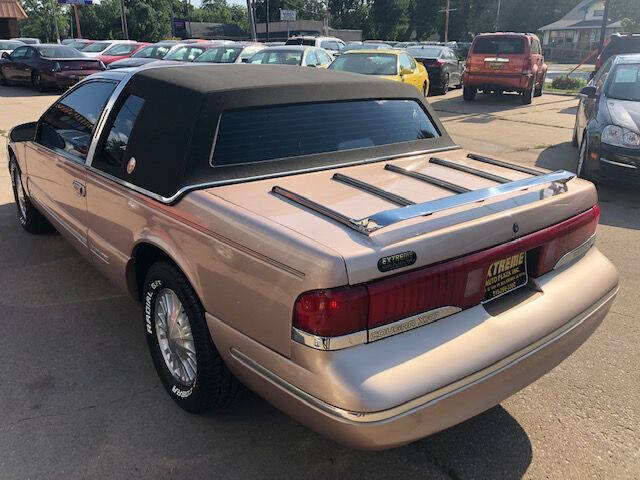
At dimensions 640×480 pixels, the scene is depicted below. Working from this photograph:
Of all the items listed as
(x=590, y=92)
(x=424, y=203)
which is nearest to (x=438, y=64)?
(x=590, y=92)

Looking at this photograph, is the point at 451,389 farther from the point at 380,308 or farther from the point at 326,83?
the point at 326,83

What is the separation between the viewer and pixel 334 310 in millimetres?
1962

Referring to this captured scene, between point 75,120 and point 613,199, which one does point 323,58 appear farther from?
point 75,120

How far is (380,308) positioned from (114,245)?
1.88 meters

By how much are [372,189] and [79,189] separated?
2.07 m

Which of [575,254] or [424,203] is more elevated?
[424,203]

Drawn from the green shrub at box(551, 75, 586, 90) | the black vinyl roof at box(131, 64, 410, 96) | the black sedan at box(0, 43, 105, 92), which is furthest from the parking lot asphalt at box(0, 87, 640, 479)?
the green shrub at box(551, 75, 586, 90)

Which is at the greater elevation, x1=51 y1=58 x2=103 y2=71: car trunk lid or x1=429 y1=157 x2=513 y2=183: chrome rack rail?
x1=51 y1=58 x2=103 y2=71: car trunk lid

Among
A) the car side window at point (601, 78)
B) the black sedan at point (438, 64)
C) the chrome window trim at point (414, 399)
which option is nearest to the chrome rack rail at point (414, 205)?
the chrome window trim at point (414, 399)

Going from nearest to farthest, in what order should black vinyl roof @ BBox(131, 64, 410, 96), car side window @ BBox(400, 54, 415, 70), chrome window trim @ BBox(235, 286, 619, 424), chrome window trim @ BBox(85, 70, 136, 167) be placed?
chrome window trim @ BBox(235, 286, 619, 424), black vinyl roof @ BBox(131, 64, 410, 96), chrome window trim @ BBox(85, 70, 136, 167), car side window @ BBox(400, 54, 415, 70)

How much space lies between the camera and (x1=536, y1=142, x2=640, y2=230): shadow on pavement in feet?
19.8

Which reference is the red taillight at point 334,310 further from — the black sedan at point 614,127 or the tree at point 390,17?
the tree at point 390,17

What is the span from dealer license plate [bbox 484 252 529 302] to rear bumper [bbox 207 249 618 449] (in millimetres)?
60

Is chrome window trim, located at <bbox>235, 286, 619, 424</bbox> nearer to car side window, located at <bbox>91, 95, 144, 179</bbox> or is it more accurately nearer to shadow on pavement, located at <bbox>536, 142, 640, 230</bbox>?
car side window, located at <bbox>91, 95, 144, 179</bbox>
